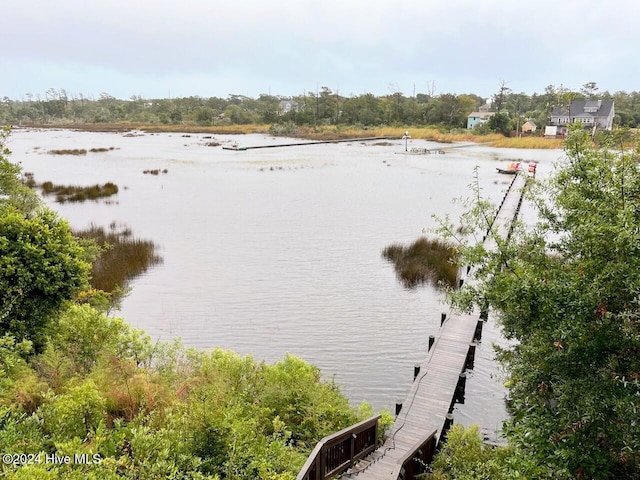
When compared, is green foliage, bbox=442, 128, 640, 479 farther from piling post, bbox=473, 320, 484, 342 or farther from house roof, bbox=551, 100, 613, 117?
house roof, bbox=551, 100, 613, 117

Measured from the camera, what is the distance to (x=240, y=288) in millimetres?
19938

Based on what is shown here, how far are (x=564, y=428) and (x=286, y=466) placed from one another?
4212 millimetres

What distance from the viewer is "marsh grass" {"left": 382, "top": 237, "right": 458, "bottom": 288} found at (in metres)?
21.1

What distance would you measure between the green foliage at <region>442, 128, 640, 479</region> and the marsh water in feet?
10.4

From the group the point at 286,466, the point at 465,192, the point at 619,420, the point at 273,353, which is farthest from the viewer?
the point at 465,192

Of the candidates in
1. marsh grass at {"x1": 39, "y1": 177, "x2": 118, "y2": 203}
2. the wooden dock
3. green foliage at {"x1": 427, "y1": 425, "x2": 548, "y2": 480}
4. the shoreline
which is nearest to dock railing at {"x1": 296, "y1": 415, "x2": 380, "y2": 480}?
the wooden dock

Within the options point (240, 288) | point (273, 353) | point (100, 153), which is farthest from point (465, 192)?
point (100, 153)

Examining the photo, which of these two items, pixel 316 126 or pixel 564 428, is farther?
pixel 316 126

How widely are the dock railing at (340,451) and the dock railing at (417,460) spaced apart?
865 mm

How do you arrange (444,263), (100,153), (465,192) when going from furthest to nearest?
(100,153)
(465,192)
(444,263)

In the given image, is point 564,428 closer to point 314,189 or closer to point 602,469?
point 602,469

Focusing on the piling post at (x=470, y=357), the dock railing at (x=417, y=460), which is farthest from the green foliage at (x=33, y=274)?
the piling post at (x=470, y=357)

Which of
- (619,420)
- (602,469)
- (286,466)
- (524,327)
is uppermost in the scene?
(524,327)

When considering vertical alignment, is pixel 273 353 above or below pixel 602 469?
below
